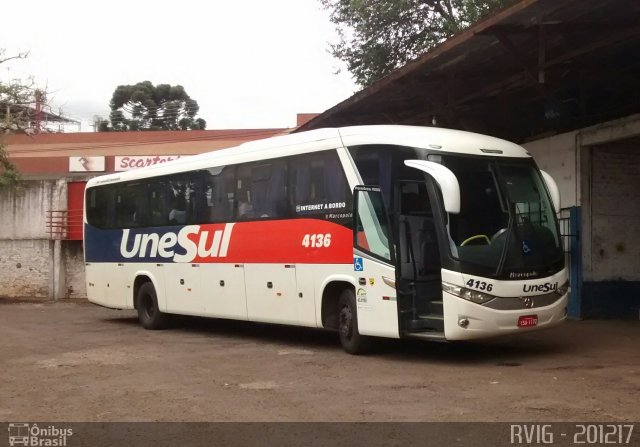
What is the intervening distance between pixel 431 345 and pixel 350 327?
1.73 m

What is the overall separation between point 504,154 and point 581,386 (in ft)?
11.2

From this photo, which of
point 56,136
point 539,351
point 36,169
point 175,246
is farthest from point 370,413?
point 56,136

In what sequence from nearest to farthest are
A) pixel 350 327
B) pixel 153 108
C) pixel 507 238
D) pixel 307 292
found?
pixel 507 238, pixel 350 327, pixel 307 292, pixel 153 108

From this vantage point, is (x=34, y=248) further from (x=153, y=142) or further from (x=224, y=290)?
(x=153, y=142)

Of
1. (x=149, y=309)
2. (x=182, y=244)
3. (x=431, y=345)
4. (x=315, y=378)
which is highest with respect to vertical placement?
(x=182, y=244)

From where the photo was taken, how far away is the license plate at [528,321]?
31.0 feet

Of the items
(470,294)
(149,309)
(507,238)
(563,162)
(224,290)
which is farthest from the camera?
(149,309)

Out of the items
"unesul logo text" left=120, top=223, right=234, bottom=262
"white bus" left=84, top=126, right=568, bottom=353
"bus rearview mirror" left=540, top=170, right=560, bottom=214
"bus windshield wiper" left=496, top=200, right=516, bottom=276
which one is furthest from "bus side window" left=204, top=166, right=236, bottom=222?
"bus rearview mirror" left=540, top=170, right=560, bottom=214

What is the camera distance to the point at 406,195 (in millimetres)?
10016

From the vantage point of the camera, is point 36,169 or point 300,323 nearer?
point 300,323

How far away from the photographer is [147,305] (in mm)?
15406

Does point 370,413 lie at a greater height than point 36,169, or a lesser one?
lesser

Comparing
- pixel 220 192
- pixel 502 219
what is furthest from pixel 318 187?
pixel 502 219

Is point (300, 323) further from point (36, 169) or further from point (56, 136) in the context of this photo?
point (56, 136)
